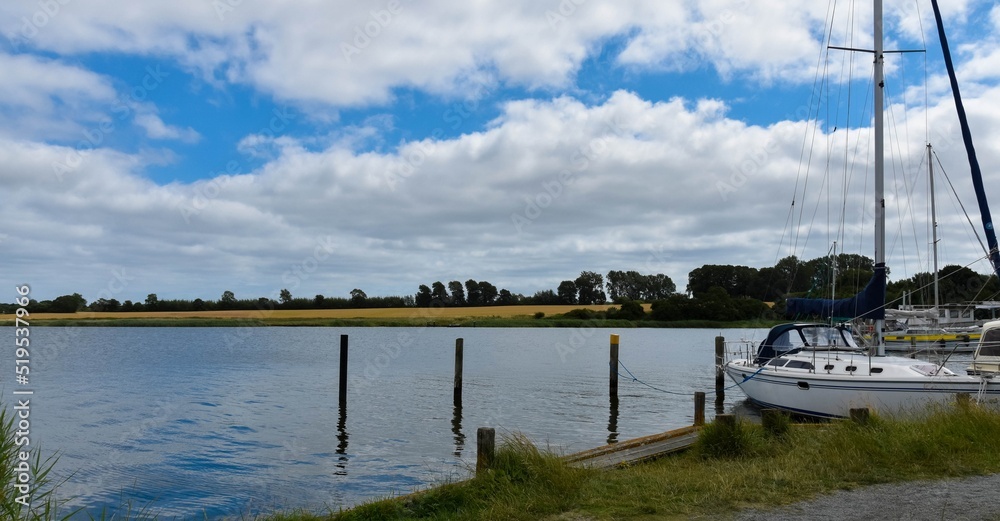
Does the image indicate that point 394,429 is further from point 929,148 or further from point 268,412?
point 929,148

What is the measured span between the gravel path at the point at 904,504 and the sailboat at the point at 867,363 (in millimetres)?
7663

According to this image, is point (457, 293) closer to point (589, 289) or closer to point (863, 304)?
point (589, 289)

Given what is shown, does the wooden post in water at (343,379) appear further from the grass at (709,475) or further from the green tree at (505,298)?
the green tree at (505,298)

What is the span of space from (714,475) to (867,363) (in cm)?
1184

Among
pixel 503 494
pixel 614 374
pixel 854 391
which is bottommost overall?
pixel 614 374

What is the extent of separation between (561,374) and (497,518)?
113 feet

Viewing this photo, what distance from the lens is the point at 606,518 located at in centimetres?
834

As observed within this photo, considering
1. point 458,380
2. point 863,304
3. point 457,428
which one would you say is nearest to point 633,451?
point 457,428

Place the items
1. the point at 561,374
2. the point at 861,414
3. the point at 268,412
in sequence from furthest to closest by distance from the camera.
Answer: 1. the point at 561,374
2. the point at 268,412
3. the point at 861,414

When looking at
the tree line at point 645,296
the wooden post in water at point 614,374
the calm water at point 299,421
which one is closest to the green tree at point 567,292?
the tree line at point 645,296

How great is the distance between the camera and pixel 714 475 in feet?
32.9

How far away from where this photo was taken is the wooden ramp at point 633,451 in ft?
38.9

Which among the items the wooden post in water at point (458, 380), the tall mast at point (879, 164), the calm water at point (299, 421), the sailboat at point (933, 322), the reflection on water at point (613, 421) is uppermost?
the tall mast at point (879, 164)

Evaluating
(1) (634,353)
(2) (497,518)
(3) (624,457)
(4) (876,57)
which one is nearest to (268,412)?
(3) (624,457)
